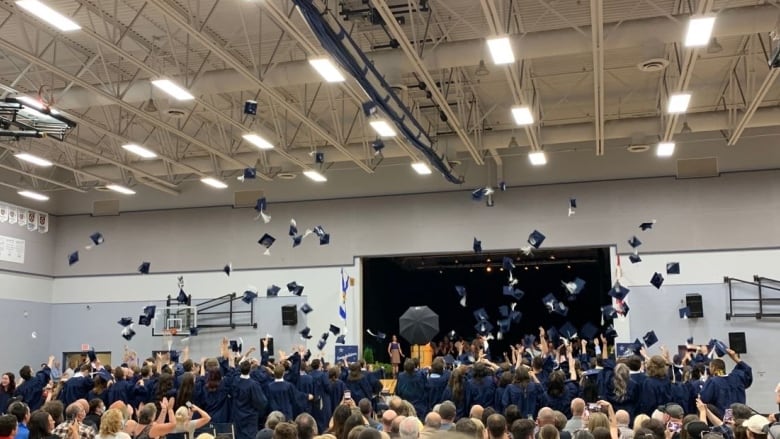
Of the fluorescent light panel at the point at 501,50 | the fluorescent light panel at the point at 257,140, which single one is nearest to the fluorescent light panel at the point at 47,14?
the fluorescent light panel at the point at 257,140

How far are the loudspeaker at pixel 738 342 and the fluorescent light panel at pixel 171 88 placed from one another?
13.2 metres

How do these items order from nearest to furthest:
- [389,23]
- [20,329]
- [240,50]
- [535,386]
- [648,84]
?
[535,386] < [389,23] < [240,50] < [648,84] < [20,329]

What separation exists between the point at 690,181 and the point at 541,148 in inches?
165

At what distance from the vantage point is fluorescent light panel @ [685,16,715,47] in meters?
9.16

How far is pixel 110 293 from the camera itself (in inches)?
835

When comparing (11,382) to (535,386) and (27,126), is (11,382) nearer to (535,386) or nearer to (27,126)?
(27,126)

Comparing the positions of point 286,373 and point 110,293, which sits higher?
point 110,293

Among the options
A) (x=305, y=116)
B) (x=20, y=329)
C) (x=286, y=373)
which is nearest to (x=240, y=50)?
(x=305, y=116)

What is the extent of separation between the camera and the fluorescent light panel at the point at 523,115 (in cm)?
1302

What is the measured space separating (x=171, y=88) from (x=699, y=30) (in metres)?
8.15

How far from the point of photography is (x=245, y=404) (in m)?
9.38

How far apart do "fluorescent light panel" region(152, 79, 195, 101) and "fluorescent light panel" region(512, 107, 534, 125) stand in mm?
5874

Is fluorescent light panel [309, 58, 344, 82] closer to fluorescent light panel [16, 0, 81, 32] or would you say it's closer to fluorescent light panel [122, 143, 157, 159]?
fluorescent light panel [16, 0, 81, 32]

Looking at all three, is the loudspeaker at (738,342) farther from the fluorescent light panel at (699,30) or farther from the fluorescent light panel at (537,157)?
the fluorescent light panel at (699,30)
